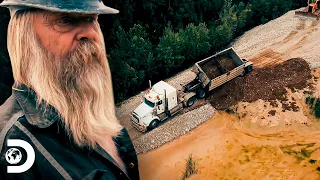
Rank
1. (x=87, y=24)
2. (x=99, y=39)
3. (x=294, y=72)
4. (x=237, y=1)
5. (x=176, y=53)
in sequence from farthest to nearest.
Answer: (x=237, y=1), (x=176, y=53), (x=294, y=72), (x=99, y=39), (x=87, y=24)

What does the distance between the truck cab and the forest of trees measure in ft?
7.80

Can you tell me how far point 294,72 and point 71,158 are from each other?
15.5m

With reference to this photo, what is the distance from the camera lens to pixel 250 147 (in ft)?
44.3

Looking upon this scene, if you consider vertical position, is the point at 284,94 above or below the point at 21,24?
below

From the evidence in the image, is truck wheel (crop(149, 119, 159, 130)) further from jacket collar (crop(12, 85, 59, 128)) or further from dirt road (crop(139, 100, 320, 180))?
jacket collar (crop(12, 85, 59, 128))

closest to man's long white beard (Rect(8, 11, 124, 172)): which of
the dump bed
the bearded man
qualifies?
the bearded man

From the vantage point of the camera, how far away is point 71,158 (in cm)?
264

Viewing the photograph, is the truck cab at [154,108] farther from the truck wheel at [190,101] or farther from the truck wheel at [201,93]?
the truck wheel at [201,93]

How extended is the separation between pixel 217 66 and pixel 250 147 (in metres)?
4.06

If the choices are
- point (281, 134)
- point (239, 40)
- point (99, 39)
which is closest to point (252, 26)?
point (239, 40)

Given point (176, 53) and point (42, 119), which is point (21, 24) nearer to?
point (42, 119)

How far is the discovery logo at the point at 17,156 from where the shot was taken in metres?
2.41

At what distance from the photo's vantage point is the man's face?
2656 millimetres

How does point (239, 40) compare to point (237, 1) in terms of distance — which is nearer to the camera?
point (239, 40)
